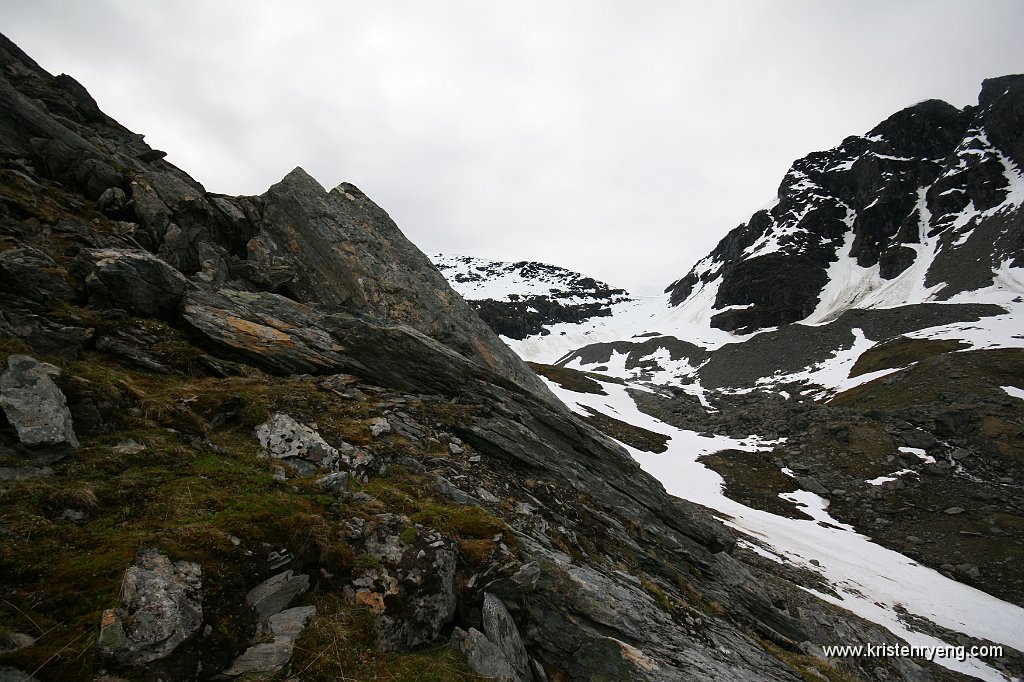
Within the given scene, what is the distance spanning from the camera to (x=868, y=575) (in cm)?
2614

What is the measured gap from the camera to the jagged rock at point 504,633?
261 inches

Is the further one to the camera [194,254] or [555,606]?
[194,254]

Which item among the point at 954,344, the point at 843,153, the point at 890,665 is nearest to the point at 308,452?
the point at 890,665

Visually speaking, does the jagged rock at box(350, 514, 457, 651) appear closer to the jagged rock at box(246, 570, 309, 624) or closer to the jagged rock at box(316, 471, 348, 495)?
the jagged rock at box(246, 570, 309, 624)

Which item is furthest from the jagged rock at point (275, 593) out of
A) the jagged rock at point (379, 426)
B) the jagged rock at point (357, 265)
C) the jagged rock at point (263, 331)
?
the jagged rock at point (357, 265)

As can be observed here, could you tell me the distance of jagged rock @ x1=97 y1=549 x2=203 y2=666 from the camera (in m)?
4.24

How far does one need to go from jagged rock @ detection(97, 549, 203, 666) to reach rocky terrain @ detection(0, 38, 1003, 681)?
3 centimetres

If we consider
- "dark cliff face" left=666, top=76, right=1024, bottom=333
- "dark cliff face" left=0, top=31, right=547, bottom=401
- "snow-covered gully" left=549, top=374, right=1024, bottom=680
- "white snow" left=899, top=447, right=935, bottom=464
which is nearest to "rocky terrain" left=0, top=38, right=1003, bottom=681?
"dark cliff face" left=0, top=31, right=547, bottom=401

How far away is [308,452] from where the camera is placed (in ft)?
32.9

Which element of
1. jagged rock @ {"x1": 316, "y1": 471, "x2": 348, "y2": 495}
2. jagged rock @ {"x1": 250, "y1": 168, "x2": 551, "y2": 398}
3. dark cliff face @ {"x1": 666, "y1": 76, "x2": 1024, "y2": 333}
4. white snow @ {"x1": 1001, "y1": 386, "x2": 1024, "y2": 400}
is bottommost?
jagged rock @ {"x1": 316, "y1": 471, "x2": 348, "y2": 495}

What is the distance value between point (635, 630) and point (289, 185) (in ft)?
84.4

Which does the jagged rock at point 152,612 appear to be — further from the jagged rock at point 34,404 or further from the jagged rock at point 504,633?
the jagged rock at point 504,633

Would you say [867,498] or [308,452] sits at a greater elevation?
[867,498]

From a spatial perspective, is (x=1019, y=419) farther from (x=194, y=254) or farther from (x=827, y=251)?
(x=827, y=251)
